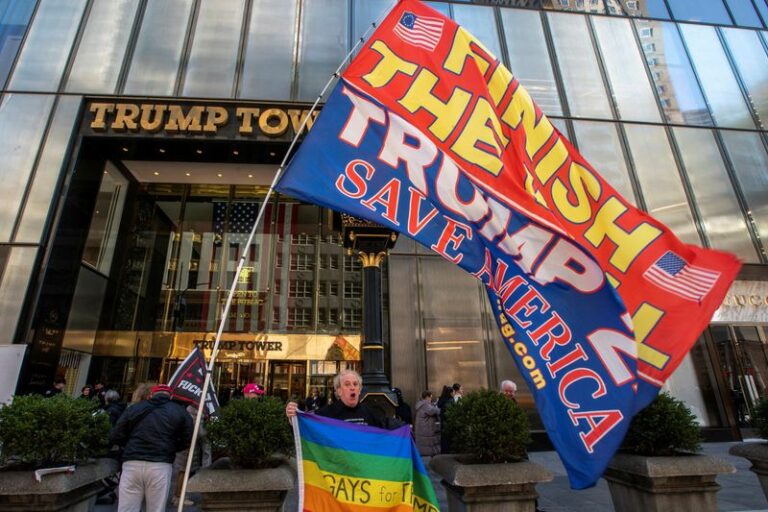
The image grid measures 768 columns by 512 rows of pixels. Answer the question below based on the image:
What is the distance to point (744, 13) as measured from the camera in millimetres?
19438

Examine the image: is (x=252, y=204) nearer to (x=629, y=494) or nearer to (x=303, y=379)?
(x=303, y=379)

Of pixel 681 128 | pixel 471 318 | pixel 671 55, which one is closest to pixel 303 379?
pixel 471 318

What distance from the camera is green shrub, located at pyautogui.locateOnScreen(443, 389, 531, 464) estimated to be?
4.57 meters

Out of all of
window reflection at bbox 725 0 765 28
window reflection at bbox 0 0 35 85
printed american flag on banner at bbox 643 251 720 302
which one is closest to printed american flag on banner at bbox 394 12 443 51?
printed american flag on banner at bbox 643 251 720 302

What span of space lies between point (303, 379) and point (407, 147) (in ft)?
37.4

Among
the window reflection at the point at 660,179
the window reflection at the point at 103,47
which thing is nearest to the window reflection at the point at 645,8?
the window reflection at the point at 660,179

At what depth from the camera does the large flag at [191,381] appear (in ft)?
19.3

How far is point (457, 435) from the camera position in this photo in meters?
4.82

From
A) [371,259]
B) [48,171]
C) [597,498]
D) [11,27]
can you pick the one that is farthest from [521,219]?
[11,27]

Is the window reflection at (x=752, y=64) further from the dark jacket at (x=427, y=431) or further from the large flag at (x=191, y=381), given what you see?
the large flag at (x=191, y=381)

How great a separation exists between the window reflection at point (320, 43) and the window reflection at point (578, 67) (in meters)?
8.19

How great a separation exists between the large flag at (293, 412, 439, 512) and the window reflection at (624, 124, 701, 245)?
45.0 feet

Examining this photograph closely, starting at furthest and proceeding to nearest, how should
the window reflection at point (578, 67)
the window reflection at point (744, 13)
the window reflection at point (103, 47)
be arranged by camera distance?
the window reflection at point (744, 13) < the window reflection at point (578, 67) < the window reflection at point (103, 47)

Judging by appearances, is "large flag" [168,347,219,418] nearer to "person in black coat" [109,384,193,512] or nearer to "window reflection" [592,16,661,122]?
"person in black coat" [109,384,193,512]
